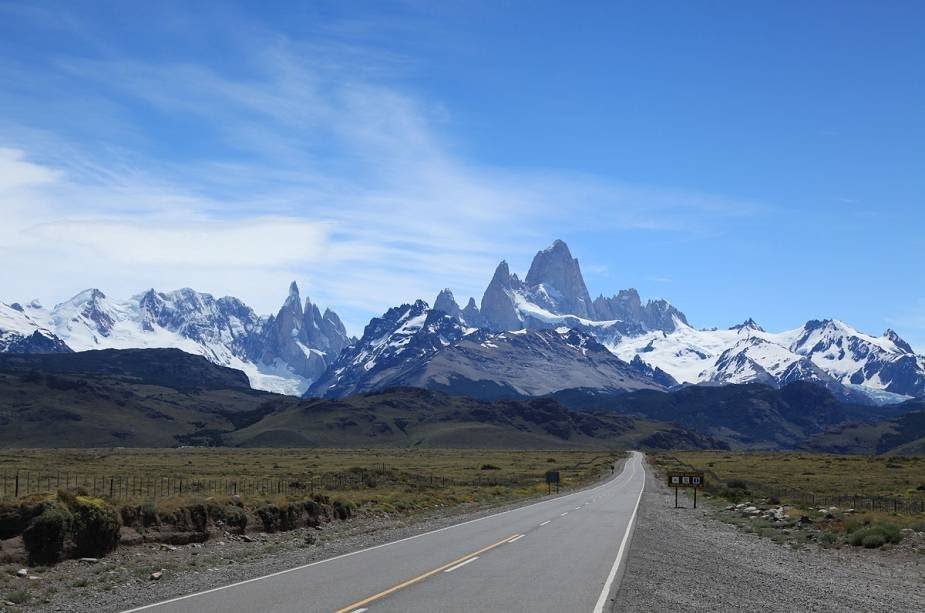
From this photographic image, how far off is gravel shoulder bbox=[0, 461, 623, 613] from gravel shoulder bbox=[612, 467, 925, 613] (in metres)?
9.20

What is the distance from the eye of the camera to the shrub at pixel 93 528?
2459 centimetres

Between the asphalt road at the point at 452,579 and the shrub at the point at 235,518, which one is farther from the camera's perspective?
the shrub at the point at 235,518

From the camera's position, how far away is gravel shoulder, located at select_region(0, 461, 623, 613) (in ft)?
61.7

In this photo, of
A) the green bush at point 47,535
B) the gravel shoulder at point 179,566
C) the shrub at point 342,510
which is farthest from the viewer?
the shrub at point 342,510

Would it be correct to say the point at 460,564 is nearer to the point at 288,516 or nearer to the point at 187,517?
the point at 187,517

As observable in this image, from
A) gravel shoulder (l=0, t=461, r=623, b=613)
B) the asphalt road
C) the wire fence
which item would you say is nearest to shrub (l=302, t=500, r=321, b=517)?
gravel shoulder (l=0, t=461, r=623, b=613)

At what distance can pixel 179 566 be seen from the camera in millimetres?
23922

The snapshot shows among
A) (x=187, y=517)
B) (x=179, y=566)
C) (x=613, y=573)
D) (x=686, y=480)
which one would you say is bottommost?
(x=686, y=480)

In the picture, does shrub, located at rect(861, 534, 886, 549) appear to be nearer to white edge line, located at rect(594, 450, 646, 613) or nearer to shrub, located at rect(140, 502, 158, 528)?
white edge line, located at rect(594, 450, 646, 613)

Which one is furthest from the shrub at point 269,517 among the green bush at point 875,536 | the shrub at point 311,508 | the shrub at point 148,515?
the green bush at point 875,536

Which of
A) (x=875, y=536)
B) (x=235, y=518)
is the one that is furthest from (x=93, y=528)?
(x=875, y=536)

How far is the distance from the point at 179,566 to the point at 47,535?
3.62m

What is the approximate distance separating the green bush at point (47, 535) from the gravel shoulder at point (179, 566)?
0.46 m

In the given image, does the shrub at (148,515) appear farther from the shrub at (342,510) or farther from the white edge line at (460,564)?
the shrub at (342,510)
